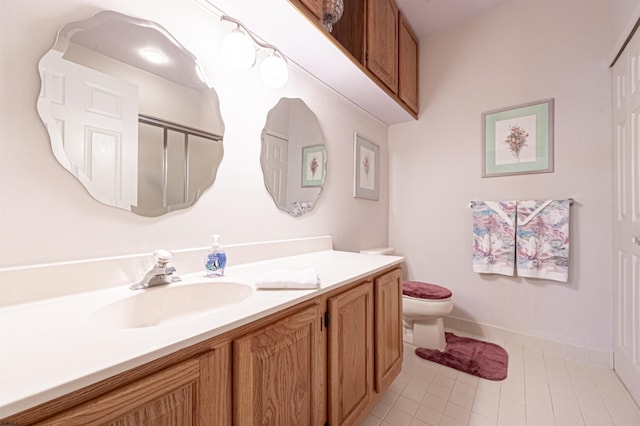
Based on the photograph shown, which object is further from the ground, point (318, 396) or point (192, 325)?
point (192, 325)

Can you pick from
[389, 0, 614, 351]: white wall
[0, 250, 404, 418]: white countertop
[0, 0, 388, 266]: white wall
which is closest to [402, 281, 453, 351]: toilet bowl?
[389, 0, 614, 351]: white wall

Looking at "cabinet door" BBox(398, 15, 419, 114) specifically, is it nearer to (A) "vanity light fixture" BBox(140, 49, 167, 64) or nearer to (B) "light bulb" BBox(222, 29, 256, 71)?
(B) "light bulb" BBox(222, 29, 256, 71)

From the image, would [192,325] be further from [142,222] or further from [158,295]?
[142,222]

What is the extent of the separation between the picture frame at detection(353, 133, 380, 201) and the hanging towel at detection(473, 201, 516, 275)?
2.87 feet

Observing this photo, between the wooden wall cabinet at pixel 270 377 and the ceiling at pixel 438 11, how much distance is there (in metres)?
2.23

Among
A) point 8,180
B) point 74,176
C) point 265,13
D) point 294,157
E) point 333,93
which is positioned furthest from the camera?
point 333,93

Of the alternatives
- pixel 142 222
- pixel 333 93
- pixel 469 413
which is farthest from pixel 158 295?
pixel 333 93

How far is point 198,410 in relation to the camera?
21.7 inches

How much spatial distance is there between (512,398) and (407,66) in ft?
8.24

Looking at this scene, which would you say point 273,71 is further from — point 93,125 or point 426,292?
point 426,292

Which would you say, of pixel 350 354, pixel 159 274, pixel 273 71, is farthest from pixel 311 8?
pixel 350 354

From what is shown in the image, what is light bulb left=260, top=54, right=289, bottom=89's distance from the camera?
1.30 meters

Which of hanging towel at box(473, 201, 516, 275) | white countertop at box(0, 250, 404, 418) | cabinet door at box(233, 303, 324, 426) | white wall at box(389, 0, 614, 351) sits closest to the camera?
white countertop at box(0, 250, 404, 418)

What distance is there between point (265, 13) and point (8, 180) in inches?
43.6
